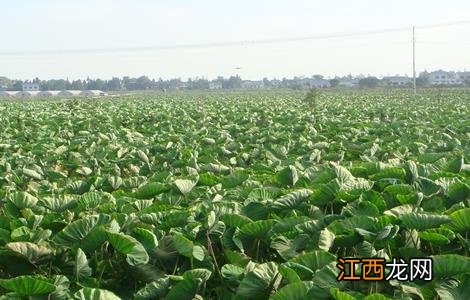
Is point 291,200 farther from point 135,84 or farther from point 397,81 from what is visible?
point 135,84

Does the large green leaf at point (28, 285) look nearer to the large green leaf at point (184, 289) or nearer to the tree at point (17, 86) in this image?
the large green leaf at point (184, 289)

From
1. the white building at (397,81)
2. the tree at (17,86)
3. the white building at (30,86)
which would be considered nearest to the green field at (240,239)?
the white building at (397,81)

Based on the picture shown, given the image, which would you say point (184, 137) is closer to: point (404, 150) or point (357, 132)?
point (357, 132)

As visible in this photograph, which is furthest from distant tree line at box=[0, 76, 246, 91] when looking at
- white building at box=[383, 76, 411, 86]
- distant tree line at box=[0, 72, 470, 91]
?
white building at box=[383, 76, 411, 86]

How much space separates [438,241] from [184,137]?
6.98 m

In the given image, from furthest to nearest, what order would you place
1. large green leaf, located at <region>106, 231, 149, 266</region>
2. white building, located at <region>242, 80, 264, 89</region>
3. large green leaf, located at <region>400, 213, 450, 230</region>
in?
white building, located at <region>242, 80, 264, 89</region> < large green leaf, located at <region>400, 213, 450, 230</region> < large green leaf, located at <region>106, 231, 149, 266</region>

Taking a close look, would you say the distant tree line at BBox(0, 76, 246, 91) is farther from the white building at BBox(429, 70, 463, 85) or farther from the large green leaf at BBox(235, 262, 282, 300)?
the large green leaf at BBox(235, 262, 282, 300)

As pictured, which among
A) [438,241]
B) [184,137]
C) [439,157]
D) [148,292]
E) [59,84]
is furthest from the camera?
[59,84]

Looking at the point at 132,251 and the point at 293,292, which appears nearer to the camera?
the point at 293,292

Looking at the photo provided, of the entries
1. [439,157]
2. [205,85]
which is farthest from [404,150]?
[205,85]

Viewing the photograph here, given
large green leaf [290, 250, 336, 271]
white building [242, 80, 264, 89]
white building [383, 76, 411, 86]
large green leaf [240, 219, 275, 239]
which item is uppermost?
white building [242, 80, 264, 89]

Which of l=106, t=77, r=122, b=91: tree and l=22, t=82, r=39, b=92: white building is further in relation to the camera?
l=22, t=82, r=39, b=92: white building

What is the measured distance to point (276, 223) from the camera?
2629mm

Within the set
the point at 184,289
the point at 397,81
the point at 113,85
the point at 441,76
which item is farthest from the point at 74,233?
the point at 441,76
